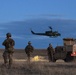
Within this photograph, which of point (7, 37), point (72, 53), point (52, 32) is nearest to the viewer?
point (7, 37)

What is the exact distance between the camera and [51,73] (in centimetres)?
1719

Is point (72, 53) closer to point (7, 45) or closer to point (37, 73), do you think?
point (7, 45)

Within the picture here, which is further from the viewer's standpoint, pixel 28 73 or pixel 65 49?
pixel 65 49

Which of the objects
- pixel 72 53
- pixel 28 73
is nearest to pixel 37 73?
pixel 28 73

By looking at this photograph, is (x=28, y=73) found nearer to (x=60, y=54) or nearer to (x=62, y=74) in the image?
(x=62, y=74)

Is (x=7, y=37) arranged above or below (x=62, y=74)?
above

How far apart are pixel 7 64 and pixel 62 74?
4859mm

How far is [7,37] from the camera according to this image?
20.9 meters

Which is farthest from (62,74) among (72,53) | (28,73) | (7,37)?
(72,53)

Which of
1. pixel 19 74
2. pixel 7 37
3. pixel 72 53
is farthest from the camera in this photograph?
pixel 72 53

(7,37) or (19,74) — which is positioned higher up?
(7,37)

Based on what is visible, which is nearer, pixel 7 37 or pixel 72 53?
pixel 7 37

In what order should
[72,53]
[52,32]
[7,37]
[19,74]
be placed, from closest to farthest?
1. [19,74]
2. [7,37]
3. [72,53]
4. [52,32]

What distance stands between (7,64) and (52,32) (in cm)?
2900
